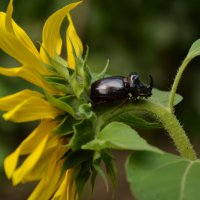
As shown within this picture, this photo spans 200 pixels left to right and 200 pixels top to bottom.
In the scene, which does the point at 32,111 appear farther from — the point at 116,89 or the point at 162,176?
the point at 162,176

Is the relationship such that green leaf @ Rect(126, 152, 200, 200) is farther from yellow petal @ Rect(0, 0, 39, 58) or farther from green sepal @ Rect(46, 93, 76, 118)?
yellow petal @ Rect(0, 0, 39, 58)

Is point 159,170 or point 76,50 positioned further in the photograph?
point 76,50

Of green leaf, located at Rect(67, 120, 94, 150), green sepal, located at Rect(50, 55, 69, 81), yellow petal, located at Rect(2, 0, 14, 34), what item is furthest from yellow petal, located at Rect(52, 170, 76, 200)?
yellow petal, located at Rect(2, 0, 14, 34)

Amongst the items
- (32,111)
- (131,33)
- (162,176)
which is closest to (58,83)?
(32,111)

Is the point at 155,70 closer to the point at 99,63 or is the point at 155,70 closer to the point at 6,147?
the point at 99,63

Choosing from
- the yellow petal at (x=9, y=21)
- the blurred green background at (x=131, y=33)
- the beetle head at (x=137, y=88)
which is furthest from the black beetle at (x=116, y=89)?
the blurred green background at (x=131, y=33)

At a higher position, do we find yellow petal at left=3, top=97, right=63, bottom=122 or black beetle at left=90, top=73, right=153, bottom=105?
yellow petal at left=3, top=97, right=63, bottom=122

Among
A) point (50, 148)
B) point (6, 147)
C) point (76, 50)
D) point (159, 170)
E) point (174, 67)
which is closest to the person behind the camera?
point (159, 170)

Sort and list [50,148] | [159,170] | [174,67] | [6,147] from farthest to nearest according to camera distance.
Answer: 1. [174,67]
2. [6,147]
3. [50,148]
4. [159,170]

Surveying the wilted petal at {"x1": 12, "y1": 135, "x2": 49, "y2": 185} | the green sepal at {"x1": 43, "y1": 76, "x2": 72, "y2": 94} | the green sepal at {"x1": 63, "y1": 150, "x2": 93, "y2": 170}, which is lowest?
the green sepal at {"x1": 63, "y1": 150, "x2": 93, "y2": 170}

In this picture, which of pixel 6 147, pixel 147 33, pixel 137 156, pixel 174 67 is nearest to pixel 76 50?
pixel 137 156
